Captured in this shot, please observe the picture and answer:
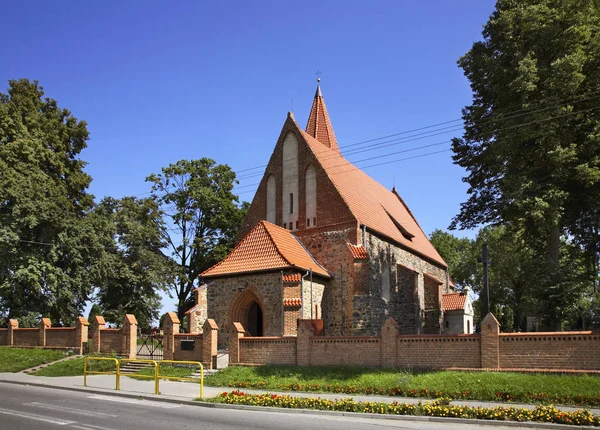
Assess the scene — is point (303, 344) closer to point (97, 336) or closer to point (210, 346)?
point (210, 346)

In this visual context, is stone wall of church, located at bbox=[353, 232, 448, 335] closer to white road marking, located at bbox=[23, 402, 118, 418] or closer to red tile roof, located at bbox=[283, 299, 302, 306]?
red tile roof, located at bbox=[283, 299, 302, 306]

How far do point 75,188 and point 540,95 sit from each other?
31.4 m

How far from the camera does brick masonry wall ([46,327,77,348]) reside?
26.5 meters

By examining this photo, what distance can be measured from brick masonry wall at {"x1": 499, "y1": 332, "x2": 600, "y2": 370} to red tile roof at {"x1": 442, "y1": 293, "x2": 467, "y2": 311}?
2019 cm

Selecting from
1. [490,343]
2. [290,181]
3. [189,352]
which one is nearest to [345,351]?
[490,343]

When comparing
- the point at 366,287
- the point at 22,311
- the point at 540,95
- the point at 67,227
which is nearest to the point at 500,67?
the point at 540,95

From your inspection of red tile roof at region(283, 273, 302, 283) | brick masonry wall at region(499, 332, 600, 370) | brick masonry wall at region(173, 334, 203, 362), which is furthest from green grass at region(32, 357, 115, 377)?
brick masonry wall at region(499, 332, 600, 370)

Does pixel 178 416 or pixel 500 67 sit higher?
pixel 500 67

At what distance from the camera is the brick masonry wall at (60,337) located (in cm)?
2655

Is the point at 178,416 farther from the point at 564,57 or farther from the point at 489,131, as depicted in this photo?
the point at 564,57

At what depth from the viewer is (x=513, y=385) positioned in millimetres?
14461

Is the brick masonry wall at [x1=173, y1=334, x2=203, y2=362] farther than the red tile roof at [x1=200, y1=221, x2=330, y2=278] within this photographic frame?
No

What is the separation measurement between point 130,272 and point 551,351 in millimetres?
26407

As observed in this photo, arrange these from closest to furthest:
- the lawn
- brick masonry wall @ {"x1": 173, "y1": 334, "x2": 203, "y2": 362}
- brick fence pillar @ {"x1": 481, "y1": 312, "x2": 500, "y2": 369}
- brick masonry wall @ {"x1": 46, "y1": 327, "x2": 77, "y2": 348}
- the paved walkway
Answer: the lawn
the paved walkway
brick fence pillar @ {"x1": 481, "y1": 312, "x2": 500, "y2": 369}
brick masonry wall @ {"x1": 173, "y1": 334, "x2": 203, "y2": 362}
brick masonry wall @ {"x1": 46, "y1": 327, "x2": 77, "y2": 348}
